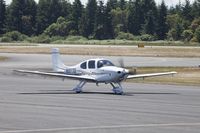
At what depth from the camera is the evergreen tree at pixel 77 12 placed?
185000 mm

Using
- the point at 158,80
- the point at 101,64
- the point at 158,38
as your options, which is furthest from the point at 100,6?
the point at 101,64

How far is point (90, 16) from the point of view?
18425 centimetres

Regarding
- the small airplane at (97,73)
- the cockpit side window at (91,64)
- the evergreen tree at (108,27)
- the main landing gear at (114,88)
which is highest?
the cockpit side window at (91,64)

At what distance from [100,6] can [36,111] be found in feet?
547

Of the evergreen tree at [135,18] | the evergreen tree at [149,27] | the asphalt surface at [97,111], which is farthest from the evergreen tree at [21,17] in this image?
the asphalt surface at [97,111]

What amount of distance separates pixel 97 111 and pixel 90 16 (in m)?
162

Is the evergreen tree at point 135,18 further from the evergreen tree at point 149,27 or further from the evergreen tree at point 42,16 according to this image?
the evergreen tree at point 42,16

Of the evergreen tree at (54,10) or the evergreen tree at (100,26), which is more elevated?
A: the evergreen tree at (54,10)

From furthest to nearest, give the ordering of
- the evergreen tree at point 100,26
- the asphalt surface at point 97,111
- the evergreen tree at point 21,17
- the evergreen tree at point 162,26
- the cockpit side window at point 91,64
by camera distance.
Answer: the evergreen tree at point 21,17, the evergreen tree at point 100,26, the evergreen tree at point 162,26, the cockpit side window at point 91,64, the asphalt surface at point 97,111

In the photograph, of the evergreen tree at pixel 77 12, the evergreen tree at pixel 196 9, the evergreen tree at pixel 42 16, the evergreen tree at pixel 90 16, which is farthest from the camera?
the evergreen tree at pixel 42 16

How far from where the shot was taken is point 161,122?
770 inches

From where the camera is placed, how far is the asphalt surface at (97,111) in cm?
1812

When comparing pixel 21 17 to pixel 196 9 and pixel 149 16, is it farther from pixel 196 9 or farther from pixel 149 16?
pixel 196 9

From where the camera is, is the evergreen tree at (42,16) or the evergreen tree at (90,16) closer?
the evergreen tree at (90,16)
